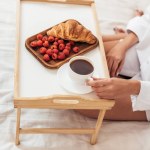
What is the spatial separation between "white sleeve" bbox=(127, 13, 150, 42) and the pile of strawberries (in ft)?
1.02

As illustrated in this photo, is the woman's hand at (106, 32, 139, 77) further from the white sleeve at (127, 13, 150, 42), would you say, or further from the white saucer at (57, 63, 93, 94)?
the white saucer at (57, 63, 93, 94)

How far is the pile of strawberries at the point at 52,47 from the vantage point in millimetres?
973

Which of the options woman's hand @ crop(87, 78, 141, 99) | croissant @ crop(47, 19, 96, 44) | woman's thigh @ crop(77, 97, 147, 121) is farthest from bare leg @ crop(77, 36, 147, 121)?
croissant @ crop(47, 19, 96, 44)

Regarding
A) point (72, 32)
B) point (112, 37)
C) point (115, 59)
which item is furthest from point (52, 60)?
point (112, 37)

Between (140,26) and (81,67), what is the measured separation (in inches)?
16.9

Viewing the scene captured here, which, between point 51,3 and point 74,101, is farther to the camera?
point 51,3

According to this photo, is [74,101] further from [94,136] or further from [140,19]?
[140,19]

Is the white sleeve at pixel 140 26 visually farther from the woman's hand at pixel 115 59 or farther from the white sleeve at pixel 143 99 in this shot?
the white sleeve at pixel 143 99

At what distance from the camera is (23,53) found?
0.98 m

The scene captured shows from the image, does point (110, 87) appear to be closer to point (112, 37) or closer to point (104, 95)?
point (104, 95)

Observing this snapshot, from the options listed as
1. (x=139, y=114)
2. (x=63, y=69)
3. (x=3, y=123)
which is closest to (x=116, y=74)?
(x=139, y=114)

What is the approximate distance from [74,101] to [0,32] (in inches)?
24.4

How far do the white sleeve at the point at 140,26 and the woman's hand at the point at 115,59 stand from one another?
97 millimetres

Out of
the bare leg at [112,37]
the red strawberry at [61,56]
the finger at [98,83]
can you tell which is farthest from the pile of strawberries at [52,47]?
the bare leg at [112,37]
